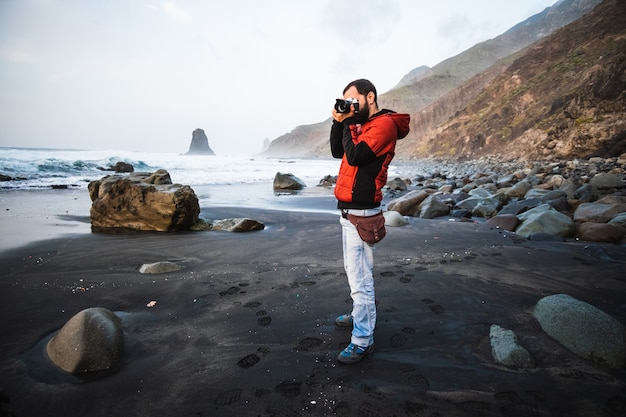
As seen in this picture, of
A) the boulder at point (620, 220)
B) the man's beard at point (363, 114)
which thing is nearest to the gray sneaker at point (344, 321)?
the man's beard at point (363, 114)

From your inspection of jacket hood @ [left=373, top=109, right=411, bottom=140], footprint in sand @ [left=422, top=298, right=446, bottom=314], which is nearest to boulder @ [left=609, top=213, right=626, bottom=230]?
footprint in sand @ [left=422, top=298, right=446, bottom=314]

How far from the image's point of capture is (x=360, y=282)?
95.3 inches

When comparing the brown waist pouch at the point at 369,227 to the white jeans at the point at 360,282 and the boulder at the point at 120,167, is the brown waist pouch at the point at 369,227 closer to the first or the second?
the white jeans at the point at 360,282

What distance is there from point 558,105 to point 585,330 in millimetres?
27312

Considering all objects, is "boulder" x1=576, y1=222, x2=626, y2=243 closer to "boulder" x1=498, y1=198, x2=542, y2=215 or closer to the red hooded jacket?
"boulder" x1=498, y1=198, x2=542, y2=215

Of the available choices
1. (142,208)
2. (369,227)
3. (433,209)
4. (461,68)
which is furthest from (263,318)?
(461,68)

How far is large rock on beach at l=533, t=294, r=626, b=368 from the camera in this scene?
2189 mm

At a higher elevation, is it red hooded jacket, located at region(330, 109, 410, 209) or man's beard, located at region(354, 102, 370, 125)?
man's beard, located at region(354, 102, 370, 125)

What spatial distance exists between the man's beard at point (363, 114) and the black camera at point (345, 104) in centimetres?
5

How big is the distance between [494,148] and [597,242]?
28.2 meters

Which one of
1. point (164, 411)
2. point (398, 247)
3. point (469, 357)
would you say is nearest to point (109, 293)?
point (164, 411)

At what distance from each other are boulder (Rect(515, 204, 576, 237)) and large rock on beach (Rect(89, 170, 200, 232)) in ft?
21.8

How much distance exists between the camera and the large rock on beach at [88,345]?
2.26 metres

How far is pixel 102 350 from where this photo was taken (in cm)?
232
